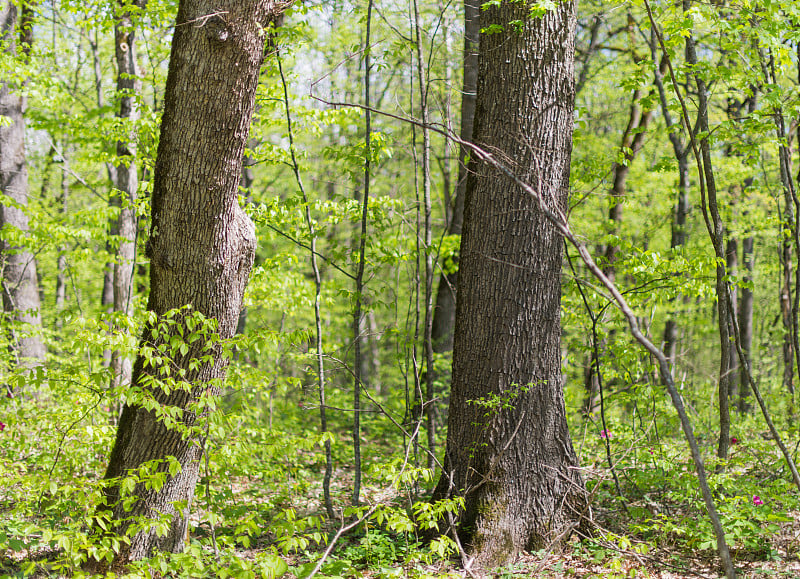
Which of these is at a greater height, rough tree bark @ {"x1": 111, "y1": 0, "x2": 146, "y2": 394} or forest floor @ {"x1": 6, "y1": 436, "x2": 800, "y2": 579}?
rough tree bark @ {"x1": 111, "y1": 0, "x2": 146, "y2": 394}

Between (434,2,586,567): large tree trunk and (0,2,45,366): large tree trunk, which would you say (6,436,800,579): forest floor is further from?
(0,2,45,366): large tree trunk

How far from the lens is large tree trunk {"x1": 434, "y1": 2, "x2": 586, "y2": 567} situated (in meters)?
3.79

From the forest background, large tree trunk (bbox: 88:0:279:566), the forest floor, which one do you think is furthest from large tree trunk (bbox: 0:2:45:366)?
large tree trunk (bbox: 88:0:279:566)

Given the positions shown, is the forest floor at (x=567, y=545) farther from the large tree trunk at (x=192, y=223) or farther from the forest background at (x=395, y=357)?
the large tree trunk at (x=192, y=223)

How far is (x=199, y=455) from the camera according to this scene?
3.81m

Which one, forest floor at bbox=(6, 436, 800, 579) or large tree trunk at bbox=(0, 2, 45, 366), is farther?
large tree trunk at bbox=(0, 2, 45, 366)

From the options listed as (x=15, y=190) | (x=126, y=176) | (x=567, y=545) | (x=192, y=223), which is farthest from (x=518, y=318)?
(x=15, y=190)

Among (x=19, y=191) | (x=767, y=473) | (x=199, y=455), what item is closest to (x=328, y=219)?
(x=199, y=455)

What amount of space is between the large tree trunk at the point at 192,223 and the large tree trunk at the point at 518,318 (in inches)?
66.1

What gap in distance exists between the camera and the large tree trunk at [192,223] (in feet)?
11.3

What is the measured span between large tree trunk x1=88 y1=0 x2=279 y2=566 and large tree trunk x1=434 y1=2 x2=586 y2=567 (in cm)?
168

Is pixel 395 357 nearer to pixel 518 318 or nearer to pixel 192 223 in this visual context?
pixel 518 318

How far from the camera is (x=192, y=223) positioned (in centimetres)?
354

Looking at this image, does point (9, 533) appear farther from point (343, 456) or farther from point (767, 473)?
point (767, 473)
